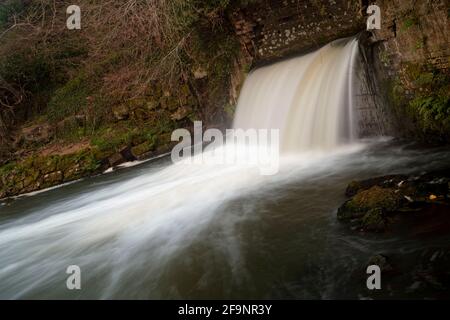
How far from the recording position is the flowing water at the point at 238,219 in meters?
4.48

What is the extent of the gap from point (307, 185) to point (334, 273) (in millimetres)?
2865

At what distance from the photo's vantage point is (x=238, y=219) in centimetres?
620

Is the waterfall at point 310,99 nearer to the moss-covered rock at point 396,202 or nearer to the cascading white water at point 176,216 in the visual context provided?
the cascading white water at point 176,216

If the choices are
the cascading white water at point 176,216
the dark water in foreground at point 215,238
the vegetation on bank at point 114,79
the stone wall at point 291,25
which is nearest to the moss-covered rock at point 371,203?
the dark water in foreground at point 215,238

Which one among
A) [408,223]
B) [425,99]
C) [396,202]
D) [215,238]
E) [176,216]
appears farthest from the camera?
[425,99]

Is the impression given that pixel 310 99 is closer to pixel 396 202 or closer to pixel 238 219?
pixel 238 219

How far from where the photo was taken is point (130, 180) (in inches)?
410

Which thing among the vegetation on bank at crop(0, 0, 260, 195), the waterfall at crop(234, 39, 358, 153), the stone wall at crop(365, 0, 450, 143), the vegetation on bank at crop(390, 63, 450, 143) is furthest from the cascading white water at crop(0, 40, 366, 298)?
the vegetation on bank at crop(0, 0, 260, 195)

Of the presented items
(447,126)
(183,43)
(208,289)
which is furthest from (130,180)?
(447,126)

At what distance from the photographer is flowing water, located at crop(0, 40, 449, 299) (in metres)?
Answer: 4.48

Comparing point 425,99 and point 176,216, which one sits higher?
point 425,99

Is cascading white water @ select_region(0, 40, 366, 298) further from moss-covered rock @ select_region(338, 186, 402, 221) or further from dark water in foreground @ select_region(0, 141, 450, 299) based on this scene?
moss-covered rock @ select_region(338, 186, 402, 221)

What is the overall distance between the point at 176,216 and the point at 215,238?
4.77 feet

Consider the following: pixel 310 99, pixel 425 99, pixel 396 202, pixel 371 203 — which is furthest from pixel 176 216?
pixel 425 99
